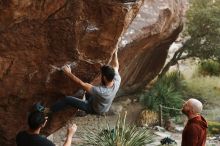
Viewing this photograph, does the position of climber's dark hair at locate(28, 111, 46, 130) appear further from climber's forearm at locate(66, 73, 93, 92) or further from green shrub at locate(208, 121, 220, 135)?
green shrub at locate(208, 121, 220, 135)

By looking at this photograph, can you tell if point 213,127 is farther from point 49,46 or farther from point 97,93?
point 49,46

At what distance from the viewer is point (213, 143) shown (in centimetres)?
1566

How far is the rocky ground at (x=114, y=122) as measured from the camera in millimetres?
14472

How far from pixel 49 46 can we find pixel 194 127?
3021mm

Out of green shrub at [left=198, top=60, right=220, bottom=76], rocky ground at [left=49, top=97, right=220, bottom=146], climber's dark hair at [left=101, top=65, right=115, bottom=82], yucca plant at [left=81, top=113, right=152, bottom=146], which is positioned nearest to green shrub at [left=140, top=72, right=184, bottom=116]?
rocky ground at [left=49, top=97, right=220, bottom=146]

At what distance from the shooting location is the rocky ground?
14.5 metres

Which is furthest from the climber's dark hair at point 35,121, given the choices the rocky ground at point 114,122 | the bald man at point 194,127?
the rocky ground at point 114,122

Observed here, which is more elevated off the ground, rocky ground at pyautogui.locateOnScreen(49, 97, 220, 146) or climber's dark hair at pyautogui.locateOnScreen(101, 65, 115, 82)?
climber's dark hair at pyautogui.locateOnScreen(101, 65, 115, 82)

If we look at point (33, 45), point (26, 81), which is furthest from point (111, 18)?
point (26, 81)

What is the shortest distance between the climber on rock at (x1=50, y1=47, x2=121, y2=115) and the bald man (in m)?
1.48

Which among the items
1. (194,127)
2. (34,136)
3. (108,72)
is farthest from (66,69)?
(194,127)

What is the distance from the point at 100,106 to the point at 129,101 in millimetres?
11602

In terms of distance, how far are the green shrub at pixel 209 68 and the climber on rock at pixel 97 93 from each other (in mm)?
17775

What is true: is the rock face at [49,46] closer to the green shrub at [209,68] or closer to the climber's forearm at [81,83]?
the climber's forearm at [81,83]
